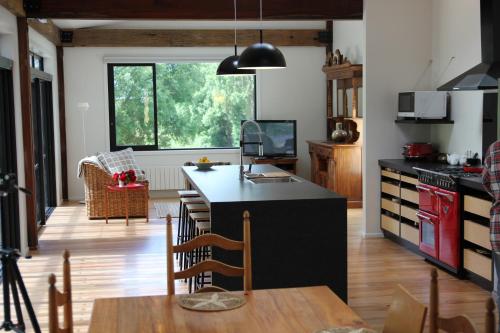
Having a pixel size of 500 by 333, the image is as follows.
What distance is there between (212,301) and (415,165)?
4527 millimetres

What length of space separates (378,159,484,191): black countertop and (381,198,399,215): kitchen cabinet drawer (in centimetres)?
39

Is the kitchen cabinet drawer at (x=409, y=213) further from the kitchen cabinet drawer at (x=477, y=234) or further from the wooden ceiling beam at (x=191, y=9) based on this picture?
the wooden ceiling beam at (x=191, y=9)

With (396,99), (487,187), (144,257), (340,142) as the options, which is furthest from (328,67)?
(487,187)

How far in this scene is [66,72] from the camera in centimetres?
1084

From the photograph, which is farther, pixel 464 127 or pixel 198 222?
pixel 464 127

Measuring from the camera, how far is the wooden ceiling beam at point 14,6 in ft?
20.6

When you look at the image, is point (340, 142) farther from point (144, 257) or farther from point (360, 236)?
point (144, 257)

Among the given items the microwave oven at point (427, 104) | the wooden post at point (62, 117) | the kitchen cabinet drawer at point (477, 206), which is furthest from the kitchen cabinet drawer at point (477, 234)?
the wooden post at point (62, 117)

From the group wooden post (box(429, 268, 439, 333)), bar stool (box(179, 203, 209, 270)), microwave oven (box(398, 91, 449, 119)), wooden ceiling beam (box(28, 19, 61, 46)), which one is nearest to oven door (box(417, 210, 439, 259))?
microwave oven (box(398, 91, 449, 119))

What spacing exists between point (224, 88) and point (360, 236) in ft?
14.9

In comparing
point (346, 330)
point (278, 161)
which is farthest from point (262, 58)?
point (278, 161)

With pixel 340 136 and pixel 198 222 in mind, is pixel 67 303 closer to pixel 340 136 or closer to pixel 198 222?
pixel 198 222

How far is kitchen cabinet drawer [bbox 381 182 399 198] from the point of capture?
7.23 m

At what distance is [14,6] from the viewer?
259 inches
